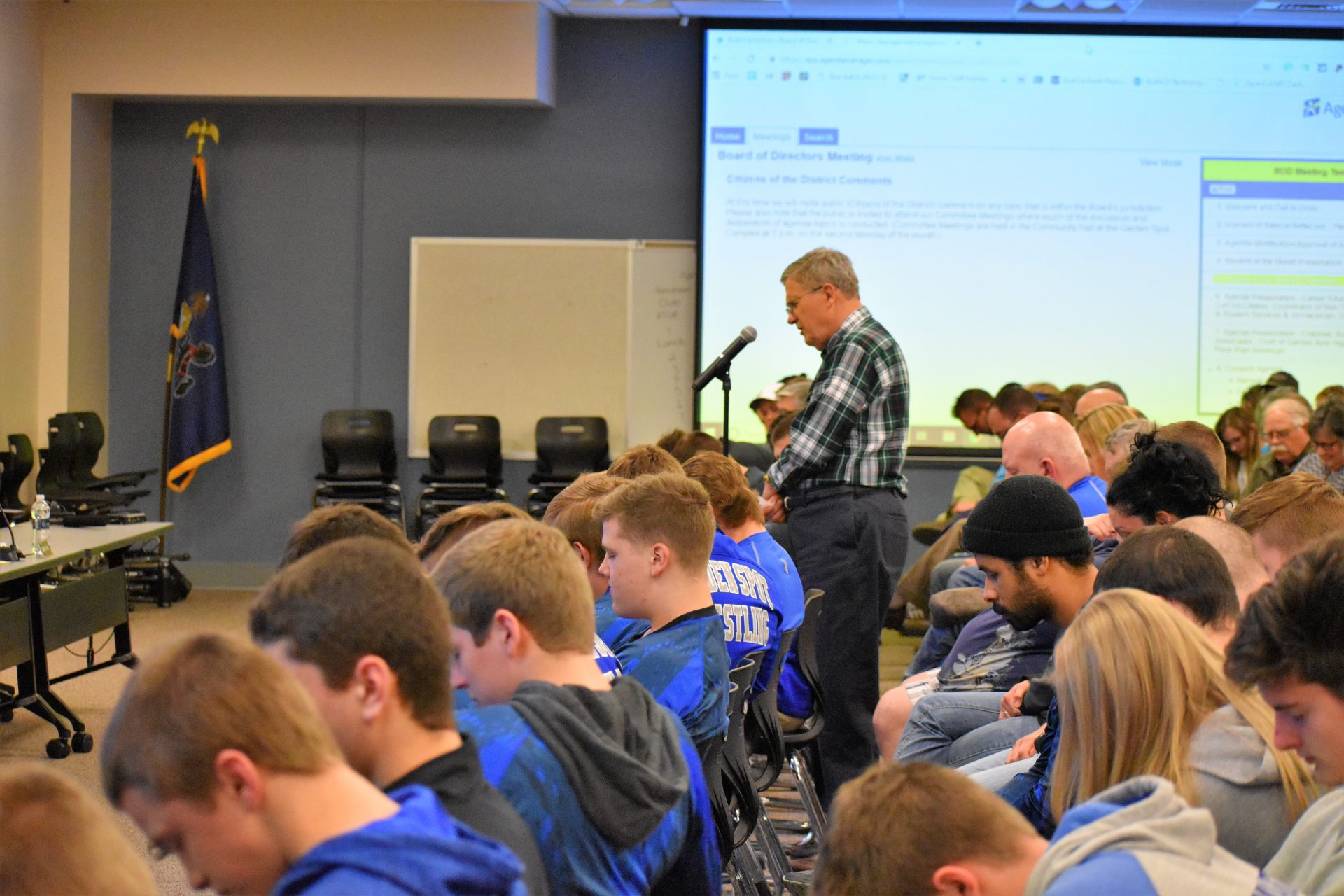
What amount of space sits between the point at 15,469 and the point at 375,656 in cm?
654

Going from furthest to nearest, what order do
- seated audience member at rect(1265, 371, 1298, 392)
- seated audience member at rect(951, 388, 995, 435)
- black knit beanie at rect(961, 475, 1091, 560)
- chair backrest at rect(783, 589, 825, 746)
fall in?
seated audience member at rect(951, 388, 995, 435) < seated audience member at rect(1265, 371, 1298, 392) < chair backrest at rect(783, 589, 825, 746) < black knit beanie at rect(961, 475, 1091, 560)

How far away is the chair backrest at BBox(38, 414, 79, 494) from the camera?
23.5 feet

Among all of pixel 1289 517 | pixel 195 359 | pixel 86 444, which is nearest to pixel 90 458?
pixel 86 444

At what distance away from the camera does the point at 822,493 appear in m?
4.16

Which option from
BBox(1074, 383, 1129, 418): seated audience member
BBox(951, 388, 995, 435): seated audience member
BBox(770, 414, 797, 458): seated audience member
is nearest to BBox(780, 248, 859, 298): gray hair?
BBox(770, 414, 797, 458): seated audience member

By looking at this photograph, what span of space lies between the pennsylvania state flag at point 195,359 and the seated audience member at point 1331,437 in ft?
20.9

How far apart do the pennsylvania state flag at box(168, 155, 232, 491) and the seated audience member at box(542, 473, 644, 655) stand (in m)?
6.00

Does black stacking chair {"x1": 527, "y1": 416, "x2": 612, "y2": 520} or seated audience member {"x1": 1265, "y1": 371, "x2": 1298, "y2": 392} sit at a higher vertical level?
seated audience member {"x1": 1265, "y1": 371, "x2": 1298, "y2": 392}

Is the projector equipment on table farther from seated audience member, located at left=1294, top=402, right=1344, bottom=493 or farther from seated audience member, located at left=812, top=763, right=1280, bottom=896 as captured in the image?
seated audience member, located at left=812, top=763, right=1280, bottom=896

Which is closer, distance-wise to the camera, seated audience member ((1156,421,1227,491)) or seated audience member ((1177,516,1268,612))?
seated audience member ((1177,516,1268,612))

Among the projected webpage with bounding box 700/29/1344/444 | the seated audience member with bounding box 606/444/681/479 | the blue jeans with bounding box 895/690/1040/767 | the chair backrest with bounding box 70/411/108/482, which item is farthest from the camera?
the projected webpage with bounding box 700/29/1344/444

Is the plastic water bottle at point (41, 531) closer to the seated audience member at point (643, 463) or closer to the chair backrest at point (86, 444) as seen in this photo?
the seated audience member at point (643, 463)

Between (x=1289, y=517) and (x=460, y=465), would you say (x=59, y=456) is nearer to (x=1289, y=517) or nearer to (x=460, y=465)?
(x=460, y=465)

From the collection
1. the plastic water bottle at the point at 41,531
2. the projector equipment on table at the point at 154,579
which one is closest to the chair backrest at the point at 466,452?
the projector equipment on table at the point at 154,579
